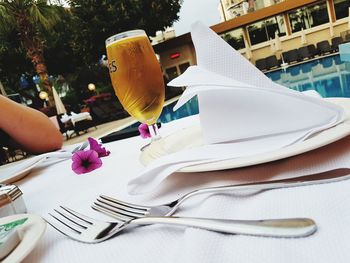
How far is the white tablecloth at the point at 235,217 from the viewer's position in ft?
0.71

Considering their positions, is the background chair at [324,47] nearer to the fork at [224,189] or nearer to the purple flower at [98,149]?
the purple flower at [98,149]

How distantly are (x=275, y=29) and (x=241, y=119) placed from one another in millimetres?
17767

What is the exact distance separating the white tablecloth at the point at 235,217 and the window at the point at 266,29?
58.2ft

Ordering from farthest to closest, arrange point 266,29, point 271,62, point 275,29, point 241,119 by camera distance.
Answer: point 266,29
point 275,29
point 271,62
point 241,119

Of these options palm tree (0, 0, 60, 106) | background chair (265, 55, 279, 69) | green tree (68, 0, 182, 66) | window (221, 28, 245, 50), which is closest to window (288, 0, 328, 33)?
background chair (265, 55, 279, 69)

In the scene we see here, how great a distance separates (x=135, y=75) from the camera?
592 millimetres

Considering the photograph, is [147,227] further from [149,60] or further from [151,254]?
[149,60]

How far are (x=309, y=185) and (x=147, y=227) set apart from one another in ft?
0.50

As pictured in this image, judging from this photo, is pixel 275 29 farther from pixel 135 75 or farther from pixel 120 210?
pixel 120 210

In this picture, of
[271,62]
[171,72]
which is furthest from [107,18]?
[271,62]

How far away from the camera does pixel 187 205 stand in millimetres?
340

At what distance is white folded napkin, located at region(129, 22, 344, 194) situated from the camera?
0.39 m

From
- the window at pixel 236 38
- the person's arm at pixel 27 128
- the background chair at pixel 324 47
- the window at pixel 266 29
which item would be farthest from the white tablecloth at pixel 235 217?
the window at pixel 266 29

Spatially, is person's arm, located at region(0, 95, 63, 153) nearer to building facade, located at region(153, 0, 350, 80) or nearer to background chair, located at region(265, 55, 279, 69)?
background chair, located at region(265, 55, 279, 69)
